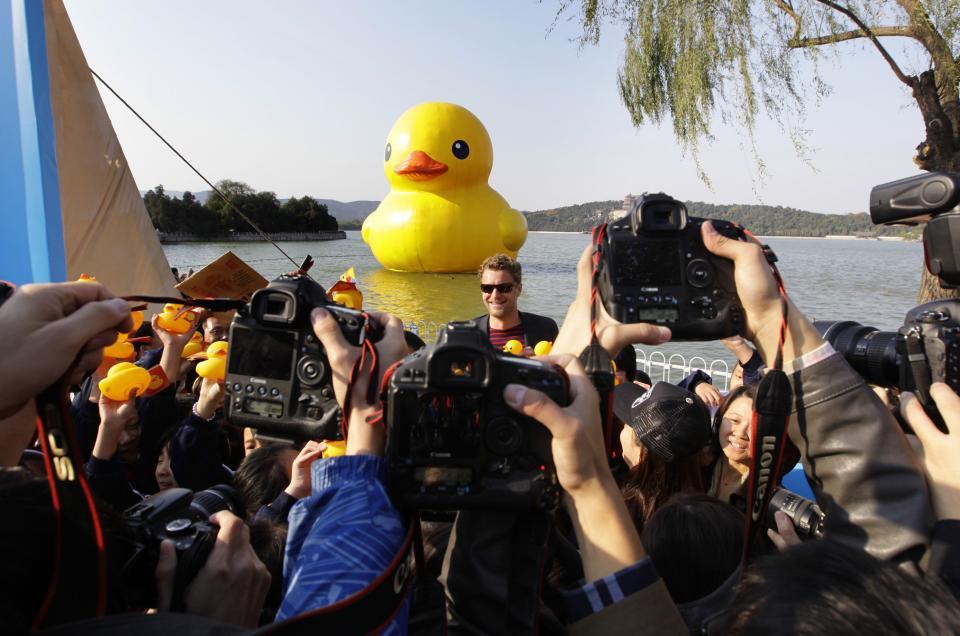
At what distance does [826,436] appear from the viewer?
3.92 ft

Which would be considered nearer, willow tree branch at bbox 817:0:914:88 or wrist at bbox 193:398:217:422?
wrist at bbox 193:398:217:422

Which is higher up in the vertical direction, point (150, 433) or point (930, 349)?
point (930, 349)

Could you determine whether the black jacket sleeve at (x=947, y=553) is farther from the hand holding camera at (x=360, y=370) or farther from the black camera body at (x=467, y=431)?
the hand holding camera at (x=360, y=370)

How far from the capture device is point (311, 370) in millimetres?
1270

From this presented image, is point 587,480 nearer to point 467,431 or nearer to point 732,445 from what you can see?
point 467,431

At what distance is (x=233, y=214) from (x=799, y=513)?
1381 inches

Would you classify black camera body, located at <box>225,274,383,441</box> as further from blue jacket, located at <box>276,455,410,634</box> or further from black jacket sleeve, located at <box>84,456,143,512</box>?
black jacket sleeve, located at <box>84,456,143,512</box>

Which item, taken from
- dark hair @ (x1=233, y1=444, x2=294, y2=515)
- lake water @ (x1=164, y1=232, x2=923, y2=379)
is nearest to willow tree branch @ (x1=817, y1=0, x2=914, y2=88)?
lake water @ (x1=164, y1=232, x2=923, y2=379)

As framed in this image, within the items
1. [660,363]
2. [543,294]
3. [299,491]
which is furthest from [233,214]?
[299,491]

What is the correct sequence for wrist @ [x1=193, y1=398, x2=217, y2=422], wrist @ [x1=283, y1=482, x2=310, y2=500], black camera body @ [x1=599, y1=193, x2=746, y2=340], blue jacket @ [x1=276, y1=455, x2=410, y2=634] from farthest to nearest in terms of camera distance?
wrist @ [x1=193, y1=398, x2=217, y2=422] < wrist @ [x1=283, y1=482, x2=310, y2=500] < black camera body @ [x1=599, y1=193, x2=746, y2=340] < blue jacket @ [x1=276, y1=455, x2=410, y2=634]

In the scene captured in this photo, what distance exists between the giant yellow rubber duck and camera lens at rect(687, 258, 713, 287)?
8691mm

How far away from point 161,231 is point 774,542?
3589 centimetres

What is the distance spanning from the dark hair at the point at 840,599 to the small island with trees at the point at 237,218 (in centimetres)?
3191

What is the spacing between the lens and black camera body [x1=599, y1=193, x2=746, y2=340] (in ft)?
4.63
